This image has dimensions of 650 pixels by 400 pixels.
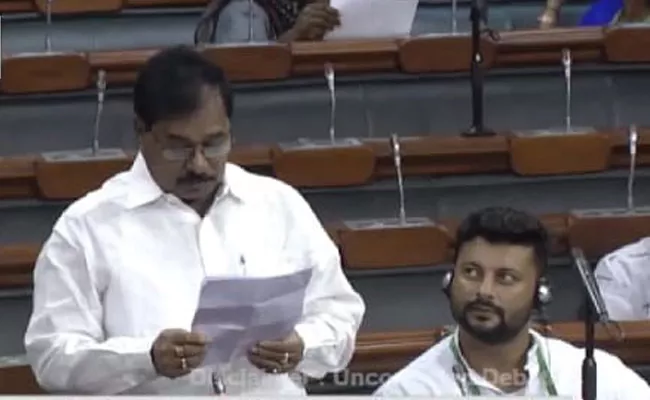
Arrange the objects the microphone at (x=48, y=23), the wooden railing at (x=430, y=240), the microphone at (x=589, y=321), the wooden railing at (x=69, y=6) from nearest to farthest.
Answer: the microphone at (x=589, y=321) → the wooden railing at (x=430, y=240) → the microphone at (x=48, y=23) → the wooden railing at (x=69, y=6)

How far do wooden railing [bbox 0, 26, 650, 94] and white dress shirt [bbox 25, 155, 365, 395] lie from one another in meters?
1.73

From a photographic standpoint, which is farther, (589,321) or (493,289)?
(493,289)

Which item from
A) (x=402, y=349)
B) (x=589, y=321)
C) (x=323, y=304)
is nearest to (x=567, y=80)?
(x=402, y=349)

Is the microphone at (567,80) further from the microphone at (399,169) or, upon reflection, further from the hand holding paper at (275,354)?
the hand holding paper at (275,354)

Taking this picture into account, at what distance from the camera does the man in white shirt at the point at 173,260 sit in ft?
9.31

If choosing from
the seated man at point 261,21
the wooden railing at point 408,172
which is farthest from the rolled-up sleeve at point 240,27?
the wooden railing at point 408,172

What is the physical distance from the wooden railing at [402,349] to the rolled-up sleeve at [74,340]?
34.4 inches

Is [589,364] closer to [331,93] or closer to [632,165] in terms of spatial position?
[632,165]

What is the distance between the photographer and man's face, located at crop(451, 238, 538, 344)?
10.2 feet

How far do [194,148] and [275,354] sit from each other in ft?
1.14

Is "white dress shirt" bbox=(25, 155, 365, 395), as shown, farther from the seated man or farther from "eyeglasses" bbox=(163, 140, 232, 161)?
the seated man

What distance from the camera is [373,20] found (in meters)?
4.94

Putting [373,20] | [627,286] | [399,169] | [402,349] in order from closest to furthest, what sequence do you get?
[402,349]
[627,286]
[399,169]
[373,20]

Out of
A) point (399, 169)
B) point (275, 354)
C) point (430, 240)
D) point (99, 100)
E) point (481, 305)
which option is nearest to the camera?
point (275, 354)
